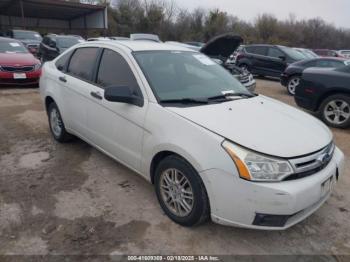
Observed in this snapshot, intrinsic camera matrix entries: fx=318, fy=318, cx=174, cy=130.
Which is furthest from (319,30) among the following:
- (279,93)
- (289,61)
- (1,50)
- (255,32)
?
(1,50)

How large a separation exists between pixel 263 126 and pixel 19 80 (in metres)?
8.37

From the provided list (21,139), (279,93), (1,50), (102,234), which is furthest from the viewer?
(279,93)

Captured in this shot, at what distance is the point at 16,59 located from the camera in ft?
30.2

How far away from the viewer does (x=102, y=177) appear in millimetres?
3887

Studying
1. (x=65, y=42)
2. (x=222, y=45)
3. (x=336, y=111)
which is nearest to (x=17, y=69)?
(x=65, y=42)

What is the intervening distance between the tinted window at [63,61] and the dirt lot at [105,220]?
52.3 inches

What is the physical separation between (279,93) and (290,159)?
900 centimetres

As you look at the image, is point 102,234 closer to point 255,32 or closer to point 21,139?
point 21,139

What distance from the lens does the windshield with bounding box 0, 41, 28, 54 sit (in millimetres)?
9748

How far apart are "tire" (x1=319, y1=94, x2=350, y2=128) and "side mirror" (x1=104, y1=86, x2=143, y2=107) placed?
4.84m

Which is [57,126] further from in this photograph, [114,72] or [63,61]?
[114,72]

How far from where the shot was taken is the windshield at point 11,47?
9748 mm

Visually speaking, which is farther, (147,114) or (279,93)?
(279,93)

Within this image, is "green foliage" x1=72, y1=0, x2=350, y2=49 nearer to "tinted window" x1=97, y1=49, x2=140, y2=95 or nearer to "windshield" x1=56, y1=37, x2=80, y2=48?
"windshield" x1=56, y1=37, x2=80, y2=48
